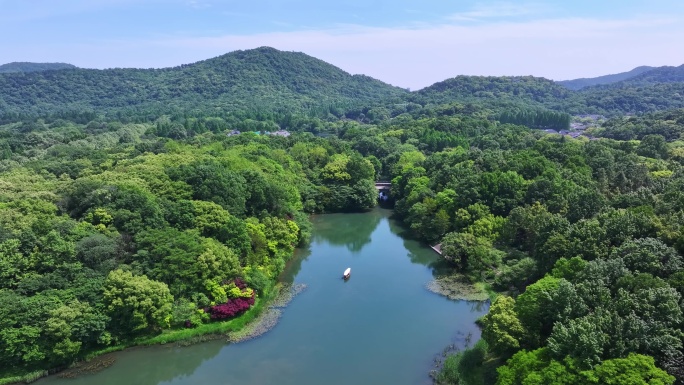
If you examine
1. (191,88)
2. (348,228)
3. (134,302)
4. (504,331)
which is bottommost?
(348,228)

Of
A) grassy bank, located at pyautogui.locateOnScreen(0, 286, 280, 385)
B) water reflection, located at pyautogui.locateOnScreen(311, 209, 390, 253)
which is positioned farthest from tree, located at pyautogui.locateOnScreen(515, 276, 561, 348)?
water reflection, located at pyautogui.locateOnScreen(311, 209, 390, 253)

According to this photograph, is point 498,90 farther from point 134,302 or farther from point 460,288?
point 134,302

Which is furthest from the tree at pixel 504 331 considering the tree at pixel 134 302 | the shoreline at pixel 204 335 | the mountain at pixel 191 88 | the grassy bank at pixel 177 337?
the mountain at pixel 191 88

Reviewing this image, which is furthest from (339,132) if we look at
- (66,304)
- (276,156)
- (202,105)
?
(66,304)

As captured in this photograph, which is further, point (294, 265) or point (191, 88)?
point (191, 88)

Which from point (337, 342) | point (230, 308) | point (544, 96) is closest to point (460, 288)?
point (337, 342)

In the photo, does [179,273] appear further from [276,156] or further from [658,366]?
[276,156]
